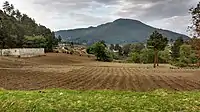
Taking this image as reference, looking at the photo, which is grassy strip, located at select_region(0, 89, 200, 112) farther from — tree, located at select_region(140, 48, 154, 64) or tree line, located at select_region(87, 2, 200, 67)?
tree, located at select_region(140, 48, 154, 64)

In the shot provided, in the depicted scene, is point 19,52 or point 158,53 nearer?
point 19,52

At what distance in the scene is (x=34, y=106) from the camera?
604 centimetres

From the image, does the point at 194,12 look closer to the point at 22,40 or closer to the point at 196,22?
the point at 196,22

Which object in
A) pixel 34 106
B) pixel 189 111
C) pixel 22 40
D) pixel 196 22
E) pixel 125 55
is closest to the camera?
pixel 189 111

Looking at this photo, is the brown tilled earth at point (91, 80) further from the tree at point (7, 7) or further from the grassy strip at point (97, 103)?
the tree at point (7, 7)

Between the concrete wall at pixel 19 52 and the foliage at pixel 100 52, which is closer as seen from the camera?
the concrete wall at pixel 19 52

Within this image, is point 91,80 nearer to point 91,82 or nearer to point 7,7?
point 91,82

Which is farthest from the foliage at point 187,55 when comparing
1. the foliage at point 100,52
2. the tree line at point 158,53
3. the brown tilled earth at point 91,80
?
the brown tilled earth at point 91,80

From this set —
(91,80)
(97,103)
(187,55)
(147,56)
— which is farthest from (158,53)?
(97,103)

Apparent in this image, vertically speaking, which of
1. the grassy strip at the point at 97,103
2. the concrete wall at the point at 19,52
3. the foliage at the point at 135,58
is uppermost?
the concrete wall at the point at 19,52

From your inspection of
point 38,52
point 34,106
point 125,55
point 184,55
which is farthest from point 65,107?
point 125,55

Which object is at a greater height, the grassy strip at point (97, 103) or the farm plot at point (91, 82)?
the grassy strip at point (97, 103)

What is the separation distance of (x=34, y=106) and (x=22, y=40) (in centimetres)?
7873

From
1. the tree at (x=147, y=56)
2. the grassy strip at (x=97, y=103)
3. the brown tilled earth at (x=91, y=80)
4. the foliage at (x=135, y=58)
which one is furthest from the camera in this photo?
the foliage at (x=135, y=58)
